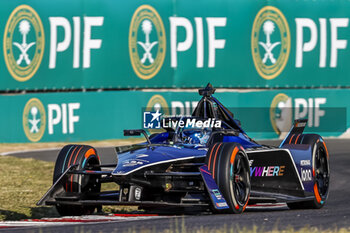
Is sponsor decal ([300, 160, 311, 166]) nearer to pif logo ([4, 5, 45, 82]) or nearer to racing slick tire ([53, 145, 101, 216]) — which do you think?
racing slick tire ([53, 145, 101, 216])

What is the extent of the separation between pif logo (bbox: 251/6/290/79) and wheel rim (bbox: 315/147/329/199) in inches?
373

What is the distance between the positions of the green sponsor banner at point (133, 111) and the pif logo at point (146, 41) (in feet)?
2.10

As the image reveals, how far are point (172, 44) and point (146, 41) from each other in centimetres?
66

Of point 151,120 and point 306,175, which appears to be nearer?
point 151,120

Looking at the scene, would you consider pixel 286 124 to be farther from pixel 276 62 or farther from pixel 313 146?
pixel 313 146

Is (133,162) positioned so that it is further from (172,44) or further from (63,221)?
(172,44)

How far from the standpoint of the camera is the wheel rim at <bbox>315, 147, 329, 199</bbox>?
394 inches

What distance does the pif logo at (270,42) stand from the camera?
19547 mm

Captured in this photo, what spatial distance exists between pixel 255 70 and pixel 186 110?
2.16 metres

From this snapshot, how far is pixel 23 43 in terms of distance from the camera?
17438mm

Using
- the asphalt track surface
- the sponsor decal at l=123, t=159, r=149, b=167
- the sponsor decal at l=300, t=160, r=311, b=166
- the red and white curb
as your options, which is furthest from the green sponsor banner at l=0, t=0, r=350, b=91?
the asphalt track surface

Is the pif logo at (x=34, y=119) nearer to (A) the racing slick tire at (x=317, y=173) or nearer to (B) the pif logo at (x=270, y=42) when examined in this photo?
(B) the pif logo at (x=270, y=42)

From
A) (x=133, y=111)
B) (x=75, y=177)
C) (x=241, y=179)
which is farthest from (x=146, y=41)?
(x=241, y=179)

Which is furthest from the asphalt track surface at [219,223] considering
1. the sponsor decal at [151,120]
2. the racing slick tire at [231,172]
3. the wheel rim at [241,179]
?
the sponsor decal at [151,120]
